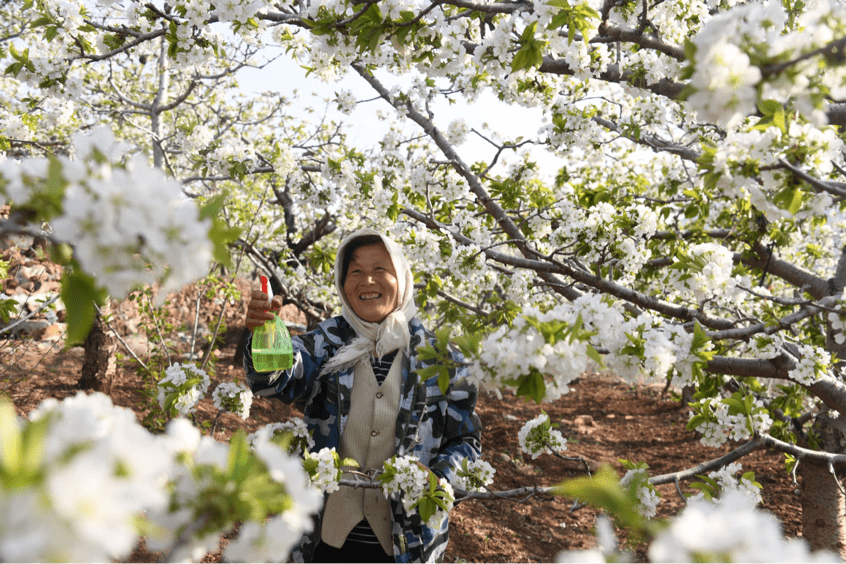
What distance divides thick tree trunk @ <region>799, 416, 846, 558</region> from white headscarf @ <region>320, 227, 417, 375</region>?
3433 millimetres

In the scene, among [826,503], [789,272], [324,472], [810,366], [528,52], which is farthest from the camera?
[789,272]

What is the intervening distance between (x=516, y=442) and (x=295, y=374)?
18.2 ft

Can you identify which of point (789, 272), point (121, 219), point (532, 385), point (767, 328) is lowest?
point (532, 385)

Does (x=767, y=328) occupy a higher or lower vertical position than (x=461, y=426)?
higher

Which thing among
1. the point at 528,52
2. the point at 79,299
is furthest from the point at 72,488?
the point at 528,52

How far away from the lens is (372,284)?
113 inches

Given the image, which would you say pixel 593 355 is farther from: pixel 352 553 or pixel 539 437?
pixel 352 553

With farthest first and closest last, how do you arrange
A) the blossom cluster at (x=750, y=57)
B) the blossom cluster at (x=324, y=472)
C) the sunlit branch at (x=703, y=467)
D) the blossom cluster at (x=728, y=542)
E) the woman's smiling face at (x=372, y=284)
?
the woman's smiling face at (x=372, y=284) < the sunlit branch at (x=703, y=467) < the blossom cluster at (x=324, y=472) < the blossom cluster at (x=750, y=57) < the blossom cluster at (x=728, y=542)

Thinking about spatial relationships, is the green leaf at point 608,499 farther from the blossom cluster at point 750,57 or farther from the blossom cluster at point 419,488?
the blossom cluster at point 419,488

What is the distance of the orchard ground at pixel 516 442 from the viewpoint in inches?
191

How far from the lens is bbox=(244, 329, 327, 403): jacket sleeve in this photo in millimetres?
2459

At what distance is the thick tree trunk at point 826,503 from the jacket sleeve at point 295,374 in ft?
12.6

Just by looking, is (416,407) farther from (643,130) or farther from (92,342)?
(92,342)

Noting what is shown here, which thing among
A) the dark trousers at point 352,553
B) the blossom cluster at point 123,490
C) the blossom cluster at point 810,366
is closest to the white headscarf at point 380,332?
the dark trousers at point 352,553
